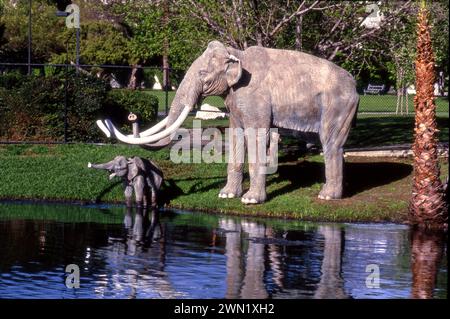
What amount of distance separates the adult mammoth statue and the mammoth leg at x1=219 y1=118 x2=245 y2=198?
0.03m

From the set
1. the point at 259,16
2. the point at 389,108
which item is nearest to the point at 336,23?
the point at 259,16

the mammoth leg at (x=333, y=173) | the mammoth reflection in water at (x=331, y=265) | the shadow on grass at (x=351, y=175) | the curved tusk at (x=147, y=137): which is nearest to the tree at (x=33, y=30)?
the shadow on grass at (x=351, y=175)

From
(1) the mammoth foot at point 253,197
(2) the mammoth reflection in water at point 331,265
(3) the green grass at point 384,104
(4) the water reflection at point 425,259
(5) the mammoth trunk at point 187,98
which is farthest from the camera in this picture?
(3) the green grass at point 384,104

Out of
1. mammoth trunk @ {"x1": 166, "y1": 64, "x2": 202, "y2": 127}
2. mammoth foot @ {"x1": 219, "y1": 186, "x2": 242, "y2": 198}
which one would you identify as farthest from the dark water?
mammoth trunk @ {"x1": 166, "y1": 64, "x2": 202, "y2": 127}

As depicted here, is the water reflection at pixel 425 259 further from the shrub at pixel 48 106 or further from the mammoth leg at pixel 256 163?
the shrub at pixel 48 106

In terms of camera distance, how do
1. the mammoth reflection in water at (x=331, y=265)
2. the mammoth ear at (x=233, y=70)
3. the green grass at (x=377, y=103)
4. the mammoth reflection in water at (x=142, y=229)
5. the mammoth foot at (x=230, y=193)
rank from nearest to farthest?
the mammoth reflection in water at (x=331, y=265)
the mammoth reflection in water at (x=142, y=229)
the mammoth ear at (x=233, y=70)
the mammoth foot at (x=230, y=193)
the green grass at (x=377, y=103)

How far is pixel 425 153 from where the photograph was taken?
1955 centimetres

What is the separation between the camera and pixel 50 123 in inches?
1112

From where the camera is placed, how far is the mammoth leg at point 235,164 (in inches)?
822

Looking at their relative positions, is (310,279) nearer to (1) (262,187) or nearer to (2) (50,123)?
(1) (262,187)

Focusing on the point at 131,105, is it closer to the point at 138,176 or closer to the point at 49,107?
the point at 49,107

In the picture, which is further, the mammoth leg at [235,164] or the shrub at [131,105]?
the shrub at [131,105]

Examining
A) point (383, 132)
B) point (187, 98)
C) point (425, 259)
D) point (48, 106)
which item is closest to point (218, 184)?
point (187, 98)

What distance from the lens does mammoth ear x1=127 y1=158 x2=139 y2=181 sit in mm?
20531
